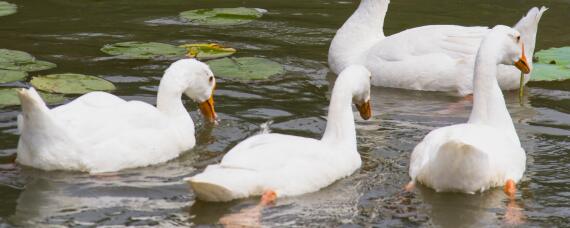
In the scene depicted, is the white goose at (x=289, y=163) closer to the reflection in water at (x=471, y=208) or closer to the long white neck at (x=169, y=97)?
the reflection in water at (x=471, y=208)

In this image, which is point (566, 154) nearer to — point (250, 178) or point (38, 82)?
point (250, 178)

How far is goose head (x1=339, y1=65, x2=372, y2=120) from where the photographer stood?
356 inches

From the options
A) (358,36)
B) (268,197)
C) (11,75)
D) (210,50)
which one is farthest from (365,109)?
(11,75)

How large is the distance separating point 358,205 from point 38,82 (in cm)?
385

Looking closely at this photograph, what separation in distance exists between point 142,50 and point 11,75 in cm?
168

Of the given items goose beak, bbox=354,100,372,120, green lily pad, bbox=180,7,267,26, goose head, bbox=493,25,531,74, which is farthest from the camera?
green lily pad, bbox=180,7,267,26

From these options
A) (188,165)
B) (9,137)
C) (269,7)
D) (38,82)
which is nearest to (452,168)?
(188,165)

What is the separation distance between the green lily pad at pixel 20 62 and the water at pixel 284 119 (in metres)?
0.14

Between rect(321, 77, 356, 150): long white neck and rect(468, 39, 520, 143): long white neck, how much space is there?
1.07 meters

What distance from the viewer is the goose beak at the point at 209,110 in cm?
999

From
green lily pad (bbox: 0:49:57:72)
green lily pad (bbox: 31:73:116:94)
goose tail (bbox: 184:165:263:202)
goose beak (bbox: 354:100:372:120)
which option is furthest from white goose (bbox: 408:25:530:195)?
green lily pad (bbox: 0:49:57:72)

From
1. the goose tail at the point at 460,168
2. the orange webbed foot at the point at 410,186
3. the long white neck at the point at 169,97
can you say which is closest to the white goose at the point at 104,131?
the long white neck at the point at 169,97

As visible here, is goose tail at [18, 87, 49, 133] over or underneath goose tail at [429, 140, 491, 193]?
over

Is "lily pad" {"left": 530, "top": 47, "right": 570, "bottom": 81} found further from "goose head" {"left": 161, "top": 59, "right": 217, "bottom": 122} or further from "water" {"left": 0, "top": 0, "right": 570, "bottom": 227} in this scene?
"goose head" {"left": 161, "top": 59, "right": 217, "bottom": 122}
